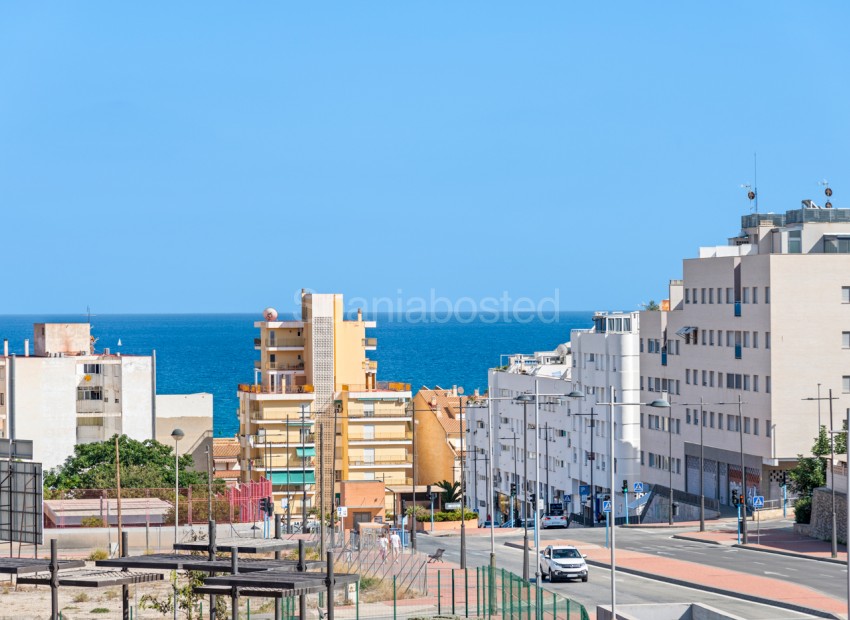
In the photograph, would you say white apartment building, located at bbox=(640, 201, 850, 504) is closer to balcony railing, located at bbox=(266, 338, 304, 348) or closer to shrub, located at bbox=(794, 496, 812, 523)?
shrub, located at bbox=(794, 496, 812, 523)

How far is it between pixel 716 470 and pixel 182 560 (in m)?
74.0

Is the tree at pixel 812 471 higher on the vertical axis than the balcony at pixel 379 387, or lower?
lower

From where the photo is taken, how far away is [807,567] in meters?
67.0

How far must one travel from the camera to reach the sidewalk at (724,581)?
5303 cm

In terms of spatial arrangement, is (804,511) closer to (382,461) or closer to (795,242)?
(795,242)

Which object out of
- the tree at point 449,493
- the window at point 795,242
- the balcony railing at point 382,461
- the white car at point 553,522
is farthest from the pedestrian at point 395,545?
the tree at point 449,493

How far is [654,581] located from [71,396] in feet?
245

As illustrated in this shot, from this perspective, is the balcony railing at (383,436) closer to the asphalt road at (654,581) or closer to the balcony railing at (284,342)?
the balcony railing at (284,342)

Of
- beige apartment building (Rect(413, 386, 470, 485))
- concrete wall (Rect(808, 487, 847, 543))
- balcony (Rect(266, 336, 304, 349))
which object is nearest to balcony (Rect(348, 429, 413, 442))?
balcony (Rect(266, 336, 304, 349))

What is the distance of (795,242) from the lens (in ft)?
339

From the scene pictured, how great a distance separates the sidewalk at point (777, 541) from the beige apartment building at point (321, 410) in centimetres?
3845

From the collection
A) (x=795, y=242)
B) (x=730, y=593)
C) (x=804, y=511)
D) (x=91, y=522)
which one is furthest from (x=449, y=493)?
(x=730, y=593)

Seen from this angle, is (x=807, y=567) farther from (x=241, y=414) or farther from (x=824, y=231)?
(x=241, y=414)

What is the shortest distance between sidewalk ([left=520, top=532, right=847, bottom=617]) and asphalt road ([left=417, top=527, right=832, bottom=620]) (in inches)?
28.4
